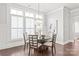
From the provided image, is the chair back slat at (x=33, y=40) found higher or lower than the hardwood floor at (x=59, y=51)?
higher

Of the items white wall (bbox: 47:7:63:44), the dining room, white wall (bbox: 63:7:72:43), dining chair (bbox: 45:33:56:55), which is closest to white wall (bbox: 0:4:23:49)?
the dining room

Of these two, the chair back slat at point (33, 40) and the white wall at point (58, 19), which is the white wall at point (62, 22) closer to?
the white wall at point (58, 19)

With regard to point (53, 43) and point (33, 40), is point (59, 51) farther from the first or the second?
point (33, 40)

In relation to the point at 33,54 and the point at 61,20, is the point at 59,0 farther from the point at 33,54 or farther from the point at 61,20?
the point at 33,54

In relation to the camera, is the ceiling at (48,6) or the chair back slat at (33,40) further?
the chair back slat at (33,40)

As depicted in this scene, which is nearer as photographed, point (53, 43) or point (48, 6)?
point (48, 6)

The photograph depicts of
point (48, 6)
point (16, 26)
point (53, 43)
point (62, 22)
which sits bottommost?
point (53, 43)

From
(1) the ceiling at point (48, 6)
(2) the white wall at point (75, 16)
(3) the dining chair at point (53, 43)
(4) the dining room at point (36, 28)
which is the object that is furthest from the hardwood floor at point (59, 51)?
(1) the ceiling at point (48, 6)

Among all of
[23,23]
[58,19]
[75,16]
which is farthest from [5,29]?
[75,16]

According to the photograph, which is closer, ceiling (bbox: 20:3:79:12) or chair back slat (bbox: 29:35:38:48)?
ceiling (bbox: 20:3:79:12)

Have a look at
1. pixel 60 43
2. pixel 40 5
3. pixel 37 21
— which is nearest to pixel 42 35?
pixel 37 21

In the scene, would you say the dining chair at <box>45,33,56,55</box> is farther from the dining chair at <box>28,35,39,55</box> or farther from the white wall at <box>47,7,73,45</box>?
the dining chair at <box>28,35,39,55</box>

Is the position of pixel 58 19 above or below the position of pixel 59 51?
above

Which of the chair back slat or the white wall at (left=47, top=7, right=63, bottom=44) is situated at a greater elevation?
the white wall at (left=47, top=7, right=63, bottom=44)
